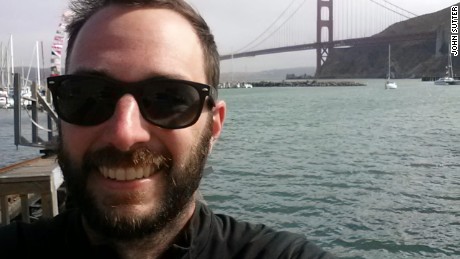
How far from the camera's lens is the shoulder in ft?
4.49

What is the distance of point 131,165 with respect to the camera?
121 cm

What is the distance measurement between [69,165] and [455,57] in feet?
352

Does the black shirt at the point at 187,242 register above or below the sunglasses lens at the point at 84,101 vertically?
below

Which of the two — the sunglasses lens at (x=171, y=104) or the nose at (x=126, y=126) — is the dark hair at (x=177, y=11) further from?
the nose at (x=126, y=126)

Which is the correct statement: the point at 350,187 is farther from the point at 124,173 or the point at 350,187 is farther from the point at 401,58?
the point at 401,58

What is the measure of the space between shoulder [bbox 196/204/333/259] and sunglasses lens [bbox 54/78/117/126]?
447 mm

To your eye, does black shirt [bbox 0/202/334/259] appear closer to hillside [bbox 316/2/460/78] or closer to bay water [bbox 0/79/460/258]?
bay water [bbox 0/79/460/258]

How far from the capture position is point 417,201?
30.0 feet

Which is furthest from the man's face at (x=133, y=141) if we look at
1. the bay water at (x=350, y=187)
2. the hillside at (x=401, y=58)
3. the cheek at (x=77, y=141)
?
the hillside at (x=401, y=58)

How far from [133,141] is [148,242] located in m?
0.28

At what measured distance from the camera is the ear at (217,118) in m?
1.48

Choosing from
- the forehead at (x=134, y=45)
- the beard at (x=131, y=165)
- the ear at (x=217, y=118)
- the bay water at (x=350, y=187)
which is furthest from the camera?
the bay water at (x=350, y=187)

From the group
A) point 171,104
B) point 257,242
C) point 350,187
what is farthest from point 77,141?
point 350,187

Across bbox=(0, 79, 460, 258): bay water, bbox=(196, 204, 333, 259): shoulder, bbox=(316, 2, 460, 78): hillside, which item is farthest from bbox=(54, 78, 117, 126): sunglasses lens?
bbox=(316, 2, 460, 78): hillside
